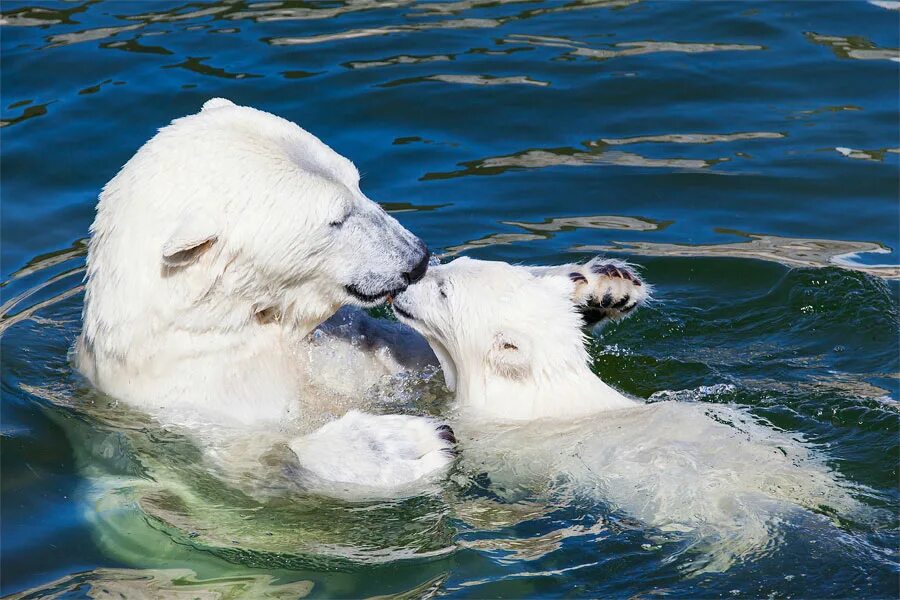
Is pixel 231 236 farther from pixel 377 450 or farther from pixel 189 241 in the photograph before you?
pixel 377 450

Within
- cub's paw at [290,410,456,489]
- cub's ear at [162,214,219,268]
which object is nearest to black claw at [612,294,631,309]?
cub's paw at [290,410,456,489]

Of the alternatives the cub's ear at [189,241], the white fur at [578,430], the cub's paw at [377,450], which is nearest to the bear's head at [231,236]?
the cub's ear at [189,241]

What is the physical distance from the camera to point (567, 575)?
4891mm

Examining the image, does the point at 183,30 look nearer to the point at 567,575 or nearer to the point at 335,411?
the point at 335,411

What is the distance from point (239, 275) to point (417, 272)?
30.5 inches

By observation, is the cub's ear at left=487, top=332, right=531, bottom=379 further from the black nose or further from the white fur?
the black nose

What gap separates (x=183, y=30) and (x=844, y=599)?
8765 millimetres

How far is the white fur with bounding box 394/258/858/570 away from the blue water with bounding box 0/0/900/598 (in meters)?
0.15

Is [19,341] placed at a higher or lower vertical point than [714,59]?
lower

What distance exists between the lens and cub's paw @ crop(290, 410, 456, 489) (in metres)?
4.91

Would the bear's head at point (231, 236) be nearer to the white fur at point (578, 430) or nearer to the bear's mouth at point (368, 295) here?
the bear's mouth at point (368, 295)

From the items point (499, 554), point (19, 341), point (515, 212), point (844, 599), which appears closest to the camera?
point (844, 599)

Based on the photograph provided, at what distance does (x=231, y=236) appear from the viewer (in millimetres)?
5098

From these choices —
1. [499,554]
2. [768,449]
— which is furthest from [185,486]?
[768,449]
